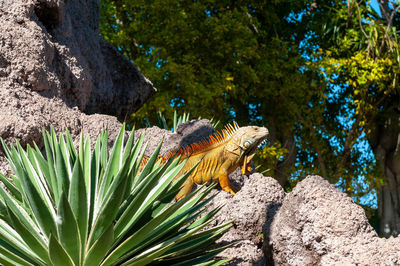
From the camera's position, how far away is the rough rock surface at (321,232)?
10.7ft

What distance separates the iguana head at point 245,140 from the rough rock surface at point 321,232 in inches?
40.9

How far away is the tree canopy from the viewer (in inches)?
474

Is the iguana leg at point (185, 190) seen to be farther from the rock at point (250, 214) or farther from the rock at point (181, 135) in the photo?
the rock at point (181, 135)

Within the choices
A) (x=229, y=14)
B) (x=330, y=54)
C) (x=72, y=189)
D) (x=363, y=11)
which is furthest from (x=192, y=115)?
(x=72, y=189)

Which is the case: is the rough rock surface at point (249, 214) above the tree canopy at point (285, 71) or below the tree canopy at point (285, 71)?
below

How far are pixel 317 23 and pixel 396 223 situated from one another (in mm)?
5944

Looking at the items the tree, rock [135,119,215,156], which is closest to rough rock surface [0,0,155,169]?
rock [135,119,215,156]

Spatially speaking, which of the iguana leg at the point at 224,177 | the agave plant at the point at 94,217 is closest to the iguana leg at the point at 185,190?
the iguana leg at the point at 224,177

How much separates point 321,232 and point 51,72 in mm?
3305

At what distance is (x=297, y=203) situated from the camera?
366 centimetres

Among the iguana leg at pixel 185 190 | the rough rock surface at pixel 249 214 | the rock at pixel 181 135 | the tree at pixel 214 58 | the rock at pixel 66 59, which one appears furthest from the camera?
the tree at pixel 214 58

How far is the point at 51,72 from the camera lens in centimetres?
539

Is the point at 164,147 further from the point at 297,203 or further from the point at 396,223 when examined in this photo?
the point at 396,223

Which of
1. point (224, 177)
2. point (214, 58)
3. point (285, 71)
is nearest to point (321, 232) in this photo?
point (224, 177)
